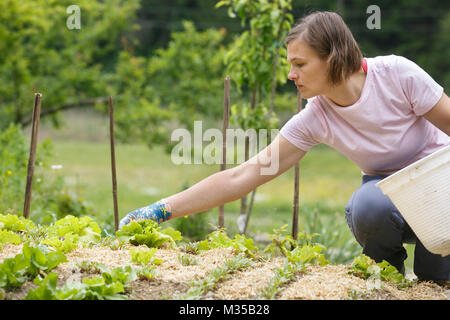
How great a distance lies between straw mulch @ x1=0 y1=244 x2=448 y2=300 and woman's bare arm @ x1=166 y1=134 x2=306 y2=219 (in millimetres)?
203

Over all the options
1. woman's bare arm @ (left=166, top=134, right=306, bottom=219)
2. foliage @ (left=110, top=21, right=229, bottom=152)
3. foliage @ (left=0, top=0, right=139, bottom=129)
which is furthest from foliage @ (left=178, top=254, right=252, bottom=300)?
foliage @ (left=0, top=0, right=139, bottom=129)

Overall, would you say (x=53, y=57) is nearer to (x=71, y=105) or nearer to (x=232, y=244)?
(x=71, y=105)

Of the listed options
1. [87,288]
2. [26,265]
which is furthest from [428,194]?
[26,265]

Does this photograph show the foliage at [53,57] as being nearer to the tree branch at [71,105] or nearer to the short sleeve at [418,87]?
the tree branch at [71,105]

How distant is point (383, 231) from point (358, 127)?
423 mm

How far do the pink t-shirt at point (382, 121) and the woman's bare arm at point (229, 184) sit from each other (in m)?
0.13

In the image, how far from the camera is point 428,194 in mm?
1693

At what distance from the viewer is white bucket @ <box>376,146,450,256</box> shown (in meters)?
1.67

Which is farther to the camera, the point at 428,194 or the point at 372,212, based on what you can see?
the point at 372,212

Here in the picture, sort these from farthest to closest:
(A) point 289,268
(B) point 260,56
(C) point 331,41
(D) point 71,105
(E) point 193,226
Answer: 1. (D) point 71,105
2. (E) point 193,226
3. (B) point 260,56
4. (C) point 331,41
5. (A) point 289,268

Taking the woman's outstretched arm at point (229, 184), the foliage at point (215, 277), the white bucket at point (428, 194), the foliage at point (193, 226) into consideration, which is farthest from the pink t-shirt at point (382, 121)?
the foliage at point (193, 226)

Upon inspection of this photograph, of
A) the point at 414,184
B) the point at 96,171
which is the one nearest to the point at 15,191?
the point at 414,184

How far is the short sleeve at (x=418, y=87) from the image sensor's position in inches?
77.7

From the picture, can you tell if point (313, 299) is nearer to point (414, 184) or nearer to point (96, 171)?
point (414, 184)
